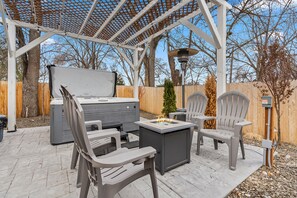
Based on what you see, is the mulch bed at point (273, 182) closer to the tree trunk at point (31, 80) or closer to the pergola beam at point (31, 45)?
the pergola beam at point (31, 45)

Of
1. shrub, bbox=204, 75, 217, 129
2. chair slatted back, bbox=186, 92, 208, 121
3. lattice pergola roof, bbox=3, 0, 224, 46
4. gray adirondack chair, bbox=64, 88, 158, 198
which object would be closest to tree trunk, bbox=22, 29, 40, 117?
lattice pergola roof, bbox=3, 0, 224, 46

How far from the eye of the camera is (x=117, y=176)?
126 cm

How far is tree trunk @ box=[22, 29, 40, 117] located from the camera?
5.71 m

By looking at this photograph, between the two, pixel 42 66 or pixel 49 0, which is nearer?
pixel 49 0

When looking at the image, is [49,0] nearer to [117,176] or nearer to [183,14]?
[183,14]

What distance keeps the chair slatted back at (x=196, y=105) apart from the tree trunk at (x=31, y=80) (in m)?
5.88

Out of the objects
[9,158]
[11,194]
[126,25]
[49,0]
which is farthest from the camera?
[126,25]

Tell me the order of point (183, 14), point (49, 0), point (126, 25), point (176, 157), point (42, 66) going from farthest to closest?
point (42, 66) → point (126, 25) → point (183, 14) → point (49, 0) → point (176, 157)

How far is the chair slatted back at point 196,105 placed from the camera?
10.3 feet

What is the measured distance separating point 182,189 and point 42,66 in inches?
308

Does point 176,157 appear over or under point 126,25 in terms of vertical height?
under

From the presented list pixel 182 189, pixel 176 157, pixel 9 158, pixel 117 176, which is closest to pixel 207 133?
pixel 176 157

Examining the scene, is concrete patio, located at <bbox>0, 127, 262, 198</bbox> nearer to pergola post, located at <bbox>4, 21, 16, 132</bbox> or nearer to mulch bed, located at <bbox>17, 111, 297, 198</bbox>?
mulch bed, located at <bbox>17, 111, 297, 198</bbox>

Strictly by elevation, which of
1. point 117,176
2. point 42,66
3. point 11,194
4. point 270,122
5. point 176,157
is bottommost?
point 11,194
